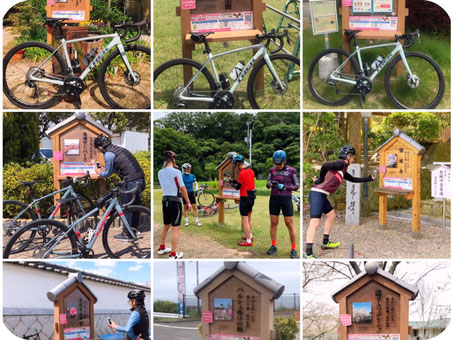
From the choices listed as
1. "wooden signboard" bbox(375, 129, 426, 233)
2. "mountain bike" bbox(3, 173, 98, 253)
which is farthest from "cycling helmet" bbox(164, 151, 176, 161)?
"wooden signboard" bbox(375, 129, 426, 233)

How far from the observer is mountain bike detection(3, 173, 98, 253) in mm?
6520

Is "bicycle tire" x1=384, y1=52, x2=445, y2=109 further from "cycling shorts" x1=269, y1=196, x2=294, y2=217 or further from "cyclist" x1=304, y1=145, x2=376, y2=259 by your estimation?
"cycling shorts" x1=269, y1=196, x2=294, y2=217

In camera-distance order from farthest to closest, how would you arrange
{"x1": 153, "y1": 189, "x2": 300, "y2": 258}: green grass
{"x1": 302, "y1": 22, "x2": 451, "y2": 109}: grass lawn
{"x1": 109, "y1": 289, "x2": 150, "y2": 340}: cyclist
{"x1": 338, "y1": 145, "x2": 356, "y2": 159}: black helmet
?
{"x1": 302, "y1": 22, "x2": 451, "y2": 109}: grass lawn
{"x1": 153, "y1": 189, "x2": 300, "y2": 258}: green grass
{"x1": 338, "y1": 145, "x2": 356, "y2": 159}: black helmet
{"x1": 109, "y1": 289, "x2": 150, "y2": 340}: cyclist

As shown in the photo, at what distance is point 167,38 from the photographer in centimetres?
730

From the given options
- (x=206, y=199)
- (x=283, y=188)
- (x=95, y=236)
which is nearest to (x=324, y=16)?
(x=283, y=188)

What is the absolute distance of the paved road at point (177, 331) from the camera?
6754 millimetres

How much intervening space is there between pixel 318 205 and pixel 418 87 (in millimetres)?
1982

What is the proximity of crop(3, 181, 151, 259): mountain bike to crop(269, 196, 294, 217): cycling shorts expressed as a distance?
141 cm

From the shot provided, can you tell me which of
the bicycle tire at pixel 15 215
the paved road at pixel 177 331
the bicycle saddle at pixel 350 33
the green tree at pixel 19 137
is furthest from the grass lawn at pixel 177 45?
the paved road at pixel 177 331

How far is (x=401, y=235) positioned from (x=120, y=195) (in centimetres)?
346

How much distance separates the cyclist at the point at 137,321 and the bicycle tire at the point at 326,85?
3.11 meters

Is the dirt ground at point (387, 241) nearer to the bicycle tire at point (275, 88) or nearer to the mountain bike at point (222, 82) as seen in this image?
the bicycle tire at point (275, 88)

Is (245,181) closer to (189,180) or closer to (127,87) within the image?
(189,180)

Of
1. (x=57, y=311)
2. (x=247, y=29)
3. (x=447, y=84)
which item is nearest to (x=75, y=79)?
(x=247, y=29)
